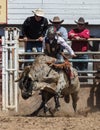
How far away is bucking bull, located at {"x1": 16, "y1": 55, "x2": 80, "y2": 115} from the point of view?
1080 centimetres

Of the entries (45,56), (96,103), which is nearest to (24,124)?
(45,56)

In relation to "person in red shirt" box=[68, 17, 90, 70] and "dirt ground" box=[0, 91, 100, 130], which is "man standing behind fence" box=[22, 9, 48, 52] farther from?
"dirt ground" box=[0, 91, 100, 130]

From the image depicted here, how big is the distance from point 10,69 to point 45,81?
1.59 metres

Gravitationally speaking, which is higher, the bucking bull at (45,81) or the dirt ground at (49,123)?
the bucking bull at (45,81)

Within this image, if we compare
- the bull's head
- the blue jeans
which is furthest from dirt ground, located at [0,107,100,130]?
the blue jeans

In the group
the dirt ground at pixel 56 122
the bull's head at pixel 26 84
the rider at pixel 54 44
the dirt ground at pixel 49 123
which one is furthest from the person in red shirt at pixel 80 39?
the dirt ground at pixel 49 123

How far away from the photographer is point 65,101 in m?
11.9

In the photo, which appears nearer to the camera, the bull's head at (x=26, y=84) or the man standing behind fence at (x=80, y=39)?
the bull's head at (x=26, y=84)

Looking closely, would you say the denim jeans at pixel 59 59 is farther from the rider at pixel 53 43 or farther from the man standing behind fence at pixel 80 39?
the man standing behind fence at pixel 80 39

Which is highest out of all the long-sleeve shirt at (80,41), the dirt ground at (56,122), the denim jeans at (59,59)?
the long-sleeve shirt at (80,41)

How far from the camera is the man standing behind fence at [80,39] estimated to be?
12.5 meters

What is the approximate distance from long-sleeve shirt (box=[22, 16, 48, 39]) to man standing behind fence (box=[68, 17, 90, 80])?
0.60 m

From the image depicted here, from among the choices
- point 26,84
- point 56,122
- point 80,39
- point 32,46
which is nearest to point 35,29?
point 32,46

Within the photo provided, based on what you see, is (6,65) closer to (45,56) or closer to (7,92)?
(7,92)
